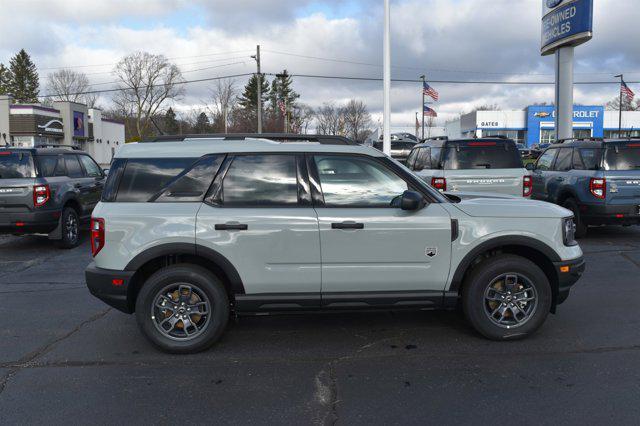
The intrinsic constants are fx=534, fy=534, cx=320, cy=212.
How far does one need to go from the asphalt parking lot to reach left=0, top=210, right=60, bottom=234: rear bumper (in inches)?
138

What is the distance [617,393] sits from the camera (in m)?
3.78

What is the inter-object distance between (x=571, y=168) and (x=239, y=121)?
228ft

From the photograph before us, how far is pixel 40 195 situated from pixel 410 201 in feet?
24.3

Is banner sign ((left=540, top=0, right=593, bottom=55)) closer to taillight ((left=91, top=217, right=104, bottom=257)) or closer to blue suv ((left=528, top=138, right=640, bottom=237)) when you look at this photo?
blue suv ((left=528, top=138, right=640, bottom=237))

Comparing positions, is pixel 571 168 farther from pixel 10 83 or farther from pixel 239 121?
pixel 10 83

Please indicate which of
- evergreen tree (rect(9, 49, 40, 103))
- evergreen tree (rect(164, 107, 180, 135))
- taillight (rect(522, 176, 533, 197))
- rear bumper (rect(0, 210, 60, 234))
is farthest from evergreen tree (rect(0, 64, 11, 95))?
taillight (rect(522, 176, 533, 197))

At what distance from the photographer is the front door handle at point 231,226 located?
4.45m

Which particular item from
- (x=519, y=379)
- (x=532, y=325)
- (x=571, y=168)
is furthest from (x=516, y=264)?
(x=571, y=168)

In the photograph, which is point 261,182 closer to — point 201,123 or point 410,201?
point 410,201

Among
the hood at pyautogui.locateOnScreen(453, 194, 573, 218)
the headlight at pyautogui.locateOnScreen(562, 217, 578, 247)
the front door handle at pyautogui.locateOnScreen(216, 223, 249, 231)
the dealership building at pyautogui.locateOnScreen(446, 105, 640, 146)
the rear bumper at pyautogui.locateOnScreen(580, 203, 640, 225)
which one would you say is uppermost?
the dealership building at pyautogui.locateOnScreen(446, 105, 640, 146)

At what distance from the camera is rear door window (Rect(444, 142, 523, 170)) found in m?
10.0

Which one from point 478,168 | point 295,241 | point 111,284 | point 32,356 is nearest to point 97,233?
point 111,284

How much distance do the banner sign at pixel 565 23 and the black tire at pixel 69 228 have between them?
20.9 meters

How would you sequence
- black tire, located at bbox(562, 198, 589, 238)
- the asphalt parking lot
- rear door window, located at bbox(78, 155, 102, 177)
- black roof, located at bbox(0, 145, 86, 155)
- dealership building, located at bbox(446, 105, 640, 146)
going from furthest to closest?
1. dealership building, located at bbox(446, 105, 640, 146)
2. rear door window, located at bbox(78, 155, 102, 177)
3. black tire, located at bbox(562, 198, 589, 238)
4. black roof, located at bbox(0, 145, 86, 155)
5. the asphalt parking lot
